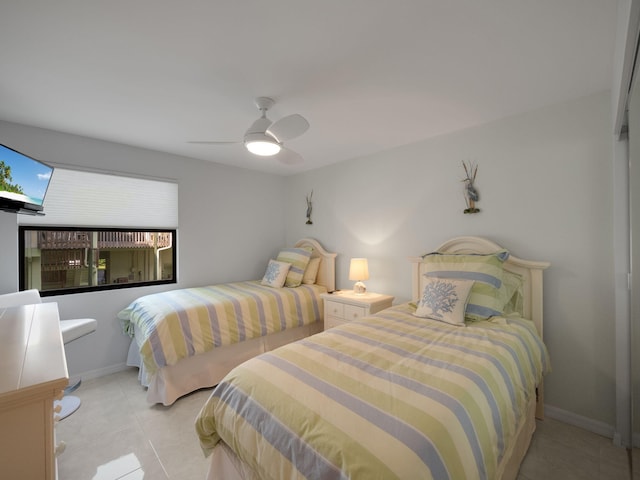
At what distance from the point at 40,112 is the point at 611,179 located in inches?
169

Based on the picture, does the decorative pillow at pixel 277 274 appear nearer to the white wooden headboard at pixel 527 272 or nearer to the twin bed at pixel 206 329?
the twin bed at pixel 206 329

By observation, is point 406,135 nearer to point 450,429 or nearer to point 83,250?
point 450,429

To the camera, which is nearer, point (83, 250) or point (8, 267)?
point (8, 267)

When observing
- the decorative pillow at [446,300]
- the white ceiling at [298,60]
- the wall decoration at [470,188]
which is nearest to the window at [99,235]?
the white ceiling at [298,60]

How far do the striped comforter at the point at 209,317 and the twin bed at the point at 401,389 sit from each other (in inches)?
1.5

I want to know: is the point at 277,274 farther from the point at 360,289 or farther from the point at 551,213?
the point at 551,213

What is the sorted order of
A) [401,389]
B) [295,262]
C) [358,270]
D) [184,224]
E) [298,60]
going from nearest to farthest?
[401,389] < [298,60] < [358,270] < [184,224] < [295,262]

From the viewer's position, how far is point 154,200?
129 inches

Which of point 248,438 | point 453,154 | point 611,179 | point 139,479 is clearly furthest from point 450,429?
point 453,154

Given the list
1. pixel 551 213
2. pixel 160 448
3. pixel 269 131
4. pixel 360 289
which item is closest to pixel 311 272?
pixel 360 289

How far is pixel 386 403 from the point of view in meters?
1.07

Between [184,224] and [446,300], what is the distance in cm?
300

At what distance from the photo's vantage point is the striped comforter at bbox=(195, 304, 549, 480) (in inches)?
35.1

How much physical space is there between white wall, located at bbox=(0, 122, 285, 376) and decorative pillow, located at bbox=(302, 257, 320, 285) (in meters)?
0.86
